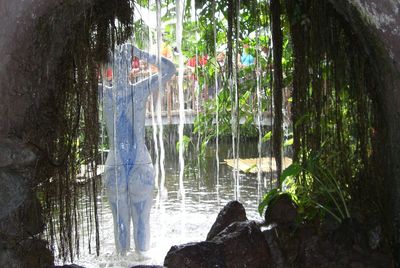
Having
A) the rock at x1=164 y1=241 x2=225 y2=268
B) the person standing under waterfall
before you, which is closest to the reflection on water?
the person standing under waterfall

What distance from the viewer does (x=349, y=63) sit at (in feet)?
10.8

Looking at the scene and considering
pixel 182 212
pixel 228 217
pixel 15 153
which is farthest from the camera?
pixel 182 212

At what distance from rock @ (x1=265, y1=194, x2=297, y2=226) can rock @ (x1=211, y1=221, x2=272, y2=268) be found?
20 cm

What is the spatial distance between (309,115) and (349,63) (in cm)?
43

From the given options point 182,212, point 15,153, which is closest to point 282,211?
point 15,153

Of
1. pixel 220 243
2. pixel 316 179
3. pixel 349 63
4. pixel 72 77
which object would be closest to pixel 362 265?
pixel 316 179

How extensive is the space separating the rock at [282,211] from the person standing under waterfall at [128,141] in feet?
4.38

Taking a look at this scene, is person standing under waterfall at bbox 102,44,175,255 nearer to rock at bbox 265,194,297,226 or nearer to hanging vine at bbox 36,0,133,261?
hanging vine at bbox 36,0,133,261

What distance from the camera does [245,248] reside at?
10.7ft

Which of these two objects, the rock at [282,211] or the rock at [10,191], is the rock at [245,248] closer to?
the rock at [282,211]

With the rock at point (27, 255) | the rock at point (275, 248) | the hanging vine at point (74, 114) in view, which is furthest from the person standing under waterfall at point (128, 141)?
the rock at point (275, 248)

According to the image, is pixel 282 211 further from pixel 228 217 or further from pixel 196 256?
pixel 196 256

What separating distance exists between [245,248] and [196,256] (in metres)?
0.34

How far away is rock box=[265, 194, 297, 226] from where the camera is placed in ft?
11.3
